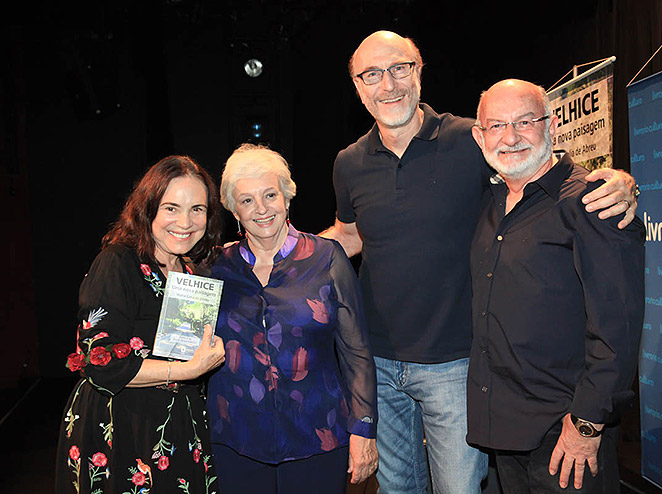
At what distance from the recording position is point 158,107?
754 centimetres

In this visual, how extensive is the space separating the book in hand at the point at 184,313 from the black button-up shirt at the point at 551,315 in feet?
3.09

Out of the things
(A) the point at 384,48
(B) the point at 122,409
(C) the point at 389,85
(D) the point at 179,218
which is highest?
(A) the point at 384,48

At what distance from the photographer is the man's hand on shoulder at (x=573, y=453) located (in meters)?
1.80

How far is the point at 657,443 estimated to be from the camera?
3.35m

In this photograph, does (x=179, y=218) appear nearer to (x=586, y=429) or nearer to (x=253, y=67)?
(x=586, y=429)

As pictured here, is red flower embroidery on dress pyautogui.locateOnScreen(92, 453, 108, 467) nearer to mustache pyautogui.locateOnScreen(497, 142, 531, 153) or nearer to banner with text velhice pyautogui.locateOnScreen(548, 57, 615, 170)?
mustache pyautogui.locateOnScreen(497, 142, 531, 153)

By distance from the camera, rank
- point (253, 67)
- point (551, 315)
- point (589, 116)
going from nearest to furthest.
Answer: point (551, 315) < point (589, 116) < point (253, 67)

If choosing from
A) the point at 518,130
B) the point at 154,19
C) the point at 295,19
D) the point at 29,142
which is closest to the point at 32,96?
the point at 29,142

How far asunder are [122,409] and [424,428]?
1.21 meters

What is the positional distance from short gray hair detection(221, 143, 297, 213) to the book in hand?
0.41 m

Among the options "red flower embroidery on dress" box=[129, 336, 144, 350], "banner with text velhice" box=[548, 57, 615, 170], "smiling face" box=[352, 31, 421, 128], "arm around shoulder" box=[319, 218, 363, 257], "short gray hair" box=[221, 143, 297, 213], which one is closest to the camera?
"red flower embroidery on dress" box=[129, 336, 144, 350]

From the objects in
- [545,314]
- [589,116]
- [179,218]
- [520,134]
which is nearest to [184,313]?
[179,218]

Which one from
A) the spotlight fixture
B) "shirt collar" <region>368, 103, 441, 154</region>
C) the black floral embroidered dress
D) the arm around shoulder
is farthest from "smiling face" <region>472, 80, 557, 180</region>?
the spotlight fixture

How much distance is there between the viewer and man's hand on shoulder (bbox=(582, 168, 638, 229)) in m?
1.76
